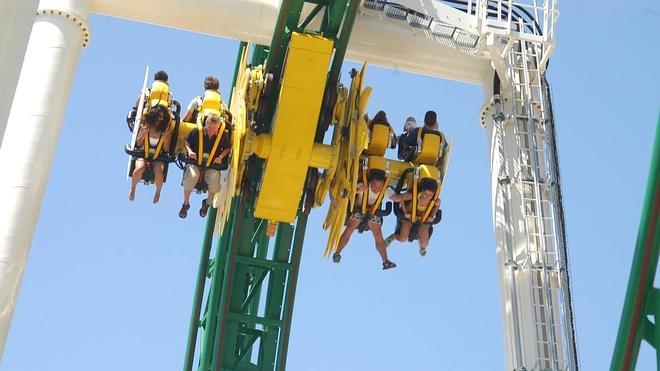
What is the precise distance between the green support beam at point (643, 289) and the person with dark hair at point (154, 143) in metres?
8.75

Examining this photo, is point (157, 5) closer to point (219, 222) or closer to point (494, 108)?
point (219, 222)

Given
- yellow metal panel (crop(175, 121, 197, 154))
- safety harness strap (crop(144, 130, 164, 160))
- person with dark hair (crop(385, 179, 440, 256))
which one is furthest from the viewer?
person with dark hair (crop(385, 179, 440, 256))

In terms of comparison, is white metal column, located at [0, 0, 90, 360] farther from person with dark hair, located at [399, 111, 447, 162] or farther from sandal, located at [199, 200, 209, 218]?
person with dark hair, located at [399, 111, 447, 162]

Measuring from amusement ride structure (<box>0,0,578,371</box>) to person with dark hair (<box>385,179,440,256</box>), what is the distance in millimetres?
109

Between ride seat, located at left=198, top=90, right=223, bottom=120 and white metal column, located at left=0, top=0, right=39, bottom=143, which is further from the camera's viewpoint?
ride seat, located at left=198, top=90, right=223, bottom=120

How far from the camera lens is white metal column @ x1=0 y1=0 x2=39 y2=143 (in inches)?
207

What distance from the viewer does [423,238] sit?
14.7m

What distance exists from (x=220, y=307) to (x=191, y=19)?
13.2ft

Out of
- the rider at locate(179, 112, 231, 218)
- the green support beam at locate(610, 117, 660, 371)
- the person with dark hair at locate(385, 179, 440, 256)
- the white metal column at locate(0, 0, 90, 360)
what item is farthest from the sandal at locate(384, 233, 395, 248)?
the green support beam at locate(610, 117, 660, 371)

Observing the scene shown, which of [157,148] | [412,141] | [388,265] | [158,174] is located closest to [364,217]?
[388,265]

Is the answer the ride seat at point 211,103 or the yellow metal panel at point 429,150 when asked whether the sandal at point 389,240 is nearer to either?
the yellow metal panel at point 429,150

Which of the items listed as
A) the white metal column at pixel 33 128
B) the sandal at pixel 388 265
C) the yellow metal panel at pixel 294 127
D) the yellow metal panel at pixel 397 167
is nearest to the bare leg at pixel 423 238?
the sandal at pixel 388 265

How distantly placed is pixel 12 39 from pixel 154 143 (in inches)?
334

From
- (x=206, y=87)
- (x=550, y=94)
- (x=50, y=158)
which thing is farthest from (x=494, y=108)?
(x=50, y=158)
